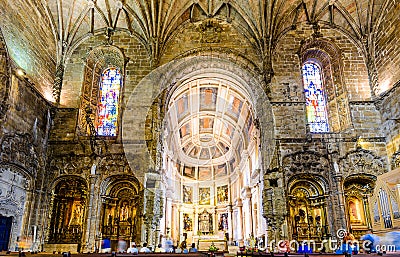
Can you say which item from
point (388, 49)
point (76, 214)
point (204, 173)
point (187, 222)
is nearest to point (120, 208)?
point (76, 214)

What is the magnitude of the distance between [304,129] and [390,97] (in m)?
3.96

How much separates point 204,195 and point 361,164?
18.4m

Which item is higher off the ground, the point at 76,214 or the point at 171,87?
the point at 171,87

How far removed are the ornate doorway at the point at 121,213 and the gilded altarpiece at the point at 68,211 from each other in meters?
1.11

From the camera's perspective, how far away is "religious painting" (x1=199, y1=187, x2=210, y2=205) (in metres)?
30.9

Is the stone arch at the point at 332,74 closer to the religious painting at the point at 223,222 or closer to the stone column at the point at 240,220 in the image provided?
the stone column at the point at 240,220

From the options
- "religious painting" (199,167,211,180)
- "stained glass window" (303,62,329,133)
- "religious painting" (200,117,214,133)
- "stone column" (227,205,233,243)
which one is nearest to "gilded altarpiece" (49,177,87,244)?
"stained glass window" (303,62,329,133)

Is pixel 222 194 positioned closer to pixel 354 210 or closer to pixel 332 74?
pixel 354 210

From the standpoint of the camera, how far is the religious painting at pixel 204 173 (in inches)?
1259

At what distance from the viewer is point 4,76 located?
39.3 ft

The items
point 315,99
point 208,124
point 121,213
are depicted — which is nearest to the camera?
point 121,213

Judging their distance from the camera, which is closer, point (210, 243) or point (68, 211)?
point (68, 211)

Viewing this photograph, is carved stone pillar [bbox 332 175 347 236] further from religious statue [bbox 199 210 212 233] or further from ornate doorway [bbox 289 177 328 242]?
religious statue [bbox 199 210 212 233]

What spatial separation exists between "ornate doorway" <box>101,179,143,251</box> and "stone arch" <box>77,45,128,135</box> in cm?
351
